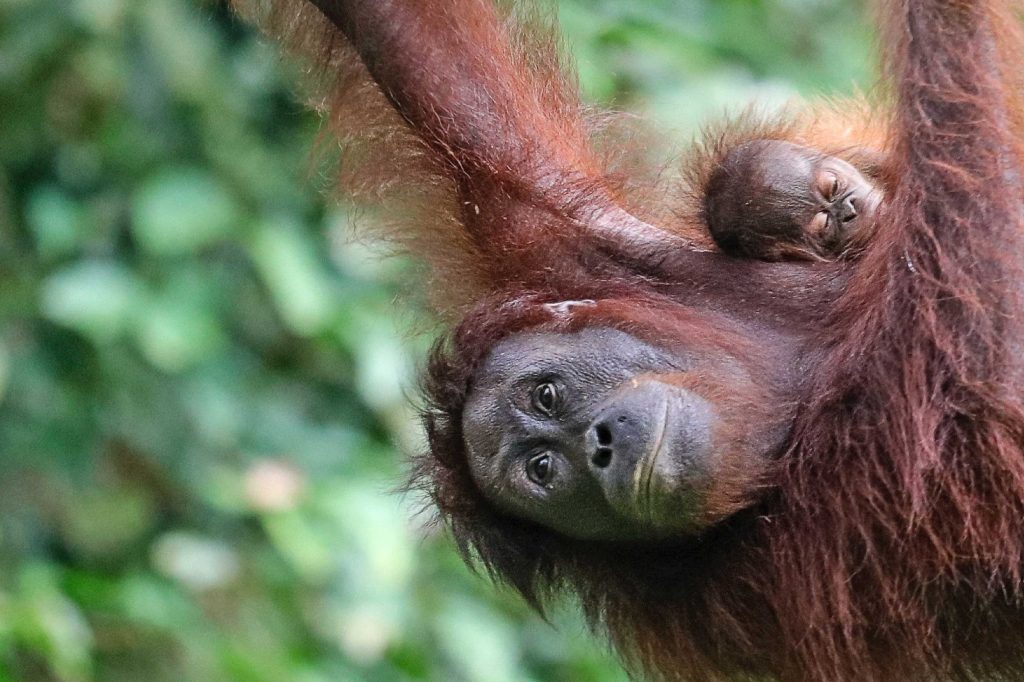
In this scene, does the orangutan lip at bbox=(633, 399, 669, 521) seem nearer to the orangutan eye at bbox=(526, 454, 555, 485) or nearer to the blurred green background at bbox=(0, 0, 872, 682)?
the orangutan eye at bbox=(526, 454, 555, 485)

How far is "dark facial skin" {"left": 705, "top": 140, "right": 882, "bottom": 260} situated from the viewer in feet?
8.57

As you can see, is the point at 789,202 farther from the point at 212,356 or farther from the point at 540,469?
the point at 212,356

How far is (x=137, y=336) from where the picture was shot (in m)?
3.94

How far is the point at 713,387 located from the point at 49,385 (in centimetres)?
222

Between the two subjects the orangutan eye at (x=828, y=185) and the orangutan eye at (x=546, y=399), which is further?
the orangutan eye at (x=828, y=185)

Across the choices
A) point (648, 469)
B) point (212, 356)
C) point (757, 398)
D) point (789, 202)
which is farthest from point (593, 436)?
point (212, 356)

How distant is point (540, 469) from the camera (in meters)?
2.48

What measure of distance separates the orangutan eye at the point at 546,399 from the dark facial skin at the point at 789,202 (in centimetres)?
46

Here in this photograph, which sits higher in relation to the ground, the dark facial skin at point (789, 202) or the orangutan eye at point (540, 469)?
the dark facial skin at point (789, 202)

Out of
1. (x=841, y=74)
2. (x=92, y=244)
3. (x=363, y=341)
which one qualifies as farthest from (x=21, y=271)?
(x=841, y=74)

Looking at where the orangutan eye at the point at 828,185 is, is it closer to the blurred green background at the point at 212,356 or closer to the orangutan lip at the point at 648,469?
the orangutan lip at the point at 648,469

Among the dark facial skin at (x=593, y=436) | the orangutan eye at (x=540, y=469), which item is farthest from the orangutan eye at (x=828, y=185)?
the orangutan eye at (x=540, y=469)

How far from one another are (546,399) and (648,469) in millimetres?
256

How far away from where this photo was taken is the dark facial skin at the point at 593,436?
236 centimetres
